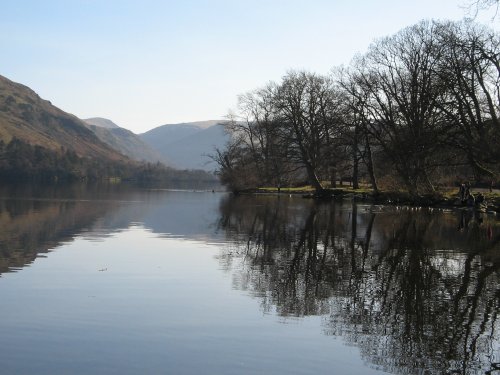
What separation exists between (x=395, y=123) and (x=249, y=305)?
56.9 metres

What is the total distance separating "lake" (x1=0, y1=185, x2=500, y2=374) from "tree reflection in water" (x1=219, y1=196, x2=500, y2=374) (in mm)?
46

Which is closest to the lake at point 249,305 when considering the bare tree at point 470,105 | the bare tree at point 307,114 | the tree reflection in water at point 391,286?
the tree reflection in water at point 391,286

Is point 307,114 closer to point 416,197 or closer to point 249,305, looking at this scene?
point 416,197

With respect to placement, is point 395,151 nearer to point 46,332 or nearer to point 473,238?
point 473,238

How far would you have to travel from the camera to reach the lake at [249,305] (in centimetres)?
1004

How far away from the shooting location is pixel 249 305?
1415 centimetres

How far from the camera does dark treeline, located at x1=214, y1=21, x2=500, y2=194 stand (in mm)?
46188

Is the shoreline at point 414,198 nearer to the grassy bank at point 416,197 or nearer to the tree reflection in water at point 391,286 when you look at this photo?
the grassy bank at point 416,197

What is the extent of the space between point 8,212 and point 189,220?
12.7 m

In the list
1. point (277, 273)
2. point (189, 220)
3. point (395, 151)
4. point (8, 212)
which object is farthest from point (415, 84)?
point (277, 273)

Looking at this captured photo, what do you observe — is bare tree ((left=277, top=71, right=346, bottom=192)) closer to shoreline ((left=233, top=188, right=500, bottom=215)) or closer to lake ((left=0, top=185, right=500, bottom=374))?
shoreline ((left=233, top=188, right=500, bottom=215))

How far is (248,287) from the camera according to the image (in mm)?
16453

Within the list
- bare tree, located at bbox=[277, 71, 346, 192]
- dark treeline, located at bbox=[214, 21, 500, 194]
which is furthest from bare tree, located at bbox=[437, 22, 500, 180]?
bare tree, located at bbox=[277, 71, 346, 192]

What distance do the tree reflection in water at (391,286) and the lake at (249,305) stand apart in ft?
0.15
